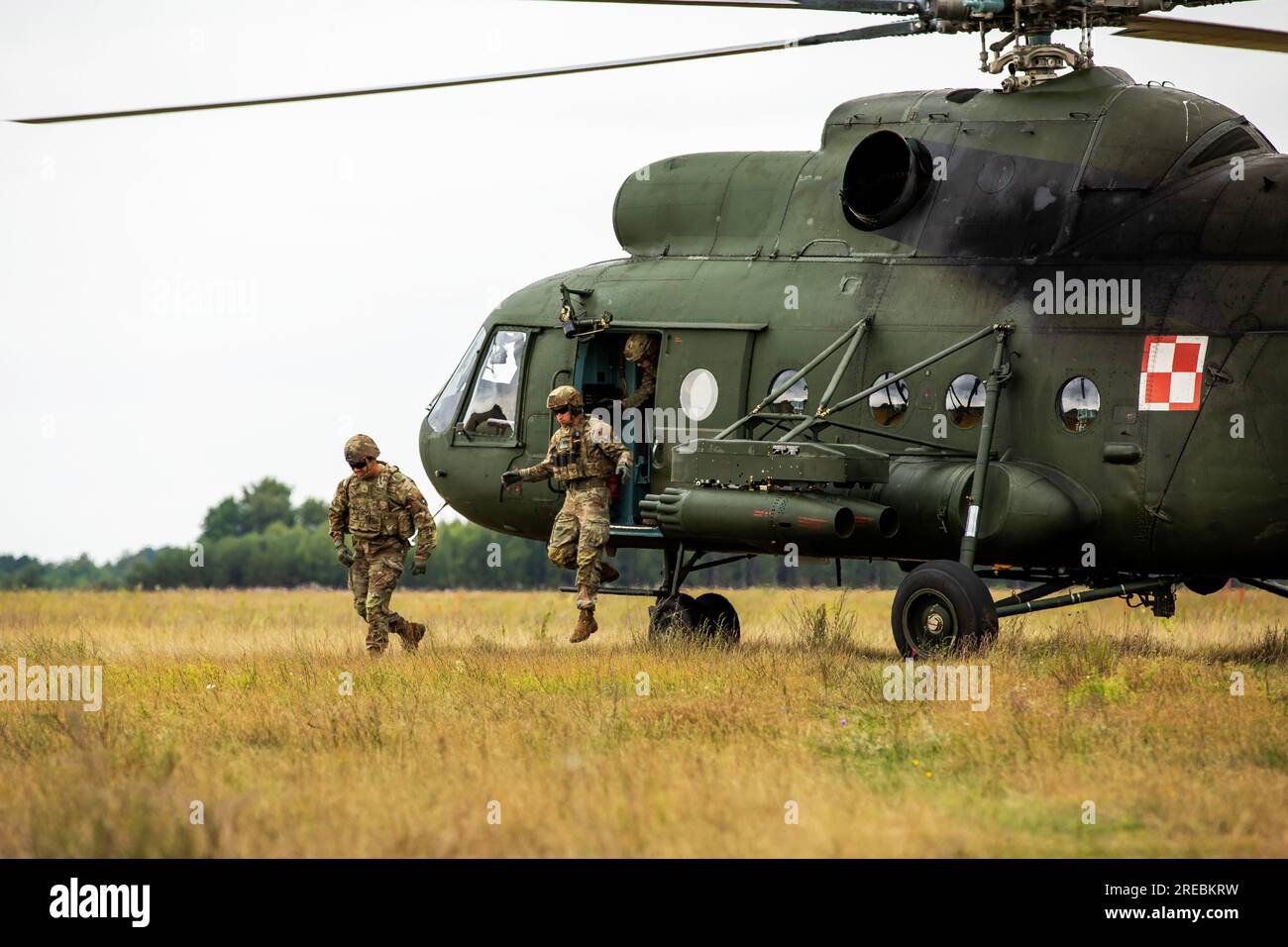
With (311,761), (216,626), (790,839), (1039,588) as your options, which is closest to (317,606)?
(216,626)

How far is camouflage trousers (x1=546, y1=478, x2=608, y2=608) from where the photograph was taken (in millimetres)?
15703

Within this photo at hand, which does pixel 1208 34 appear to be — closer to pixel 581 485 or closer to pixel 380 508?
pixel 581 485

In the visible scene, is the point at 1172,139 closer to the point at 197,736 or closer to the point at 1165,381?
the point at 1165,381

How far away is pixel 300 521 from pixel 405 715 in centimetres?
7363

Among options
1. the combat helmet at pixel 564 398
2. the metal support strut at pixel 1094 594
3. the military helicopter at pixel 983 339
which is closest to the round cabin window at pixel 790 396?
the military helicopter at pixel 983 339

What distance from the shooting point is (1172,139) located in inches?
550

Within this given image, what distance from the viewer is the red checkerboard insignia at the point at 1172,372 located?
13164mm

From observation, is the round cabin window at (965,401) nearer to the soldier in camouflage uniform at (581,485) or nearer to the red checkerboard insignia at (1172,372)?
the red checkerboard insignia at (1172,372)

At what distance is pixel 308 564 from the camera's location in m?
67.0

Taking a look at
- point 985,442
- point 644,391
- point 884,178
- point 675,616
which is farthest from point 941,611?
point 644,391

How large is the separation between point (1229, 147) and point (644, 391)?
18.8ft

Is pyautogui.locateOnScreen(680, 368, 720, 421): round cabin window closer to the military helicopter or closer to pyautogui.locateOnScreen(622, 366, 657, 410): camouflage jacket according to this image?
the military helicopter

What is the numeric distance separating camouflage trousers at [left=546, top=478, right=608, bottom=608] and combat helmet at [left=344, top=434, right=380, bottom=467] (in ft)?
5.99
